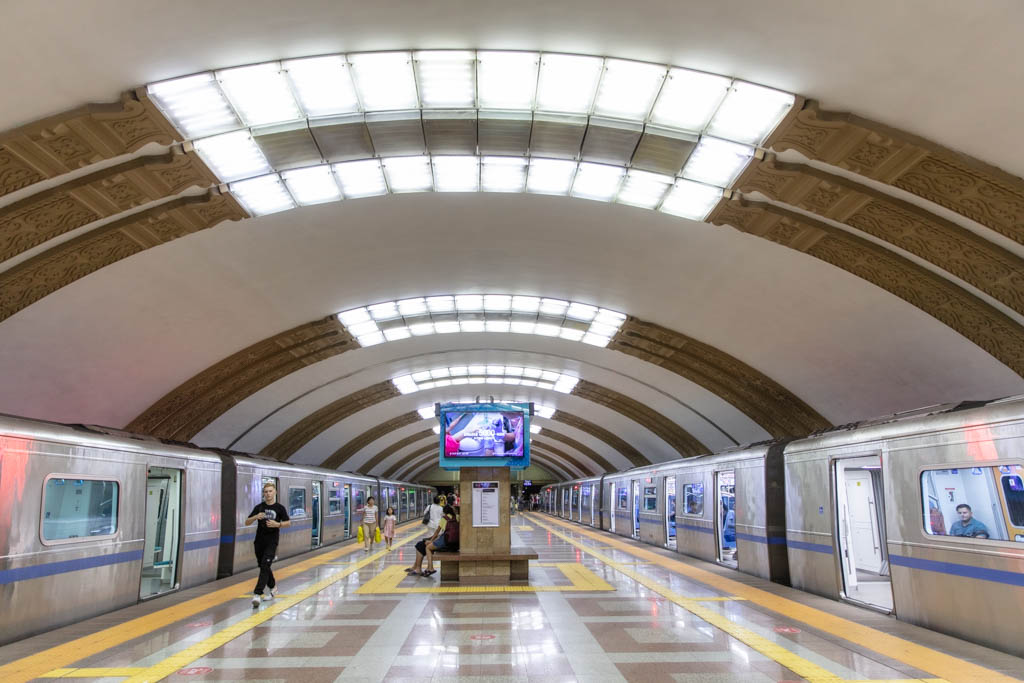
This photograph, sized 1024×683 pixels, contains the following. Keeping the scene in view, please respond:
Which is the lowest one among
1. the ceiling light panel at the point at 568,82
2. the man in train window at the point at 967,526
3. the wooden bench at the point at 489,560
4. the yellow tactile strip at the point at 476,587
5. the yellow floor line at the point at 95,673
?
the yellow tactile strip at the point at 476,587

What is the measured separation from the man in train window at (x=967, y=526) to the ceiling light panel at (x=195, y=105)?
29.7ft

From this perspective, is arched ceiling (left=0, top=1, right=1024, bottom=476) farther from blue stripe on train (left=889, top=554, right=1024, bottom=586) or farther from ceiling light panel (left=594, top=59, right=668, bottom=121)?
blue stripe on train (left=889, top=554, right=1024, bottom=586)

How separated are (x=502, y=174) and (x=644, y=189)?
2.07 metres

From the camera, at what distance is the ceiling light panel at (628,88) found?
311 inches

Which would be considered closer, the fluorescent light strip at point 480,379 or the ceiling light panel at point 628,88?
the ceiling light panel at point 628,88

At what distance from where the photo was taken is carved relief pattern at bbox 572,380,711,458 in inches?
1029

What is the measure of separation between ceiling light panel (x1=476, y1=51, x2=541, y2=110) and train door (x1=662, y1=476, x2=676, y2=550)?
14313 millimetres

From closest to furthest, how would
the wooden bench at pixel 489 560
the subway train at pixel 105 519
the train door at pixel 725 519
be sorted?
the subway train at pixel 105 519 < the wooden bench at pixel 489 560 < the train door at pixel 725 519

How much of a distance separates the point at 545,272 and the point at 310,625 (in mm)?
8424

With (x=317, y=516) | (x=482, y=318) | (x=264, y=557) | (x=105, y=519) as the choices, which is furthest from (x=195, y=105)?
(x=317, y=516)

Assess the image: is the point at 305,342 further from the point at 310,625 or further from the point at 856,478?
the point at 856,478

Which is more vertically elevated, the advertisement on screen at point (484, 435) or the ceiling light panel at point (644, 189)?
the ceiling light panel at point (644, 189)

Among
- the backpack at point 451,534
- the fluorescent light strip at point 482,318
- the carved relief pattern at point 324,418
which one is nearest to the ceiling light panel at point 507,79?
A: the backpack at point 451,534

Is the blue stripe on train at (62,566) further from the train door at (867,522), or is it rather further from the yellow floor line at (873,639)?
the train door at (867,522)
